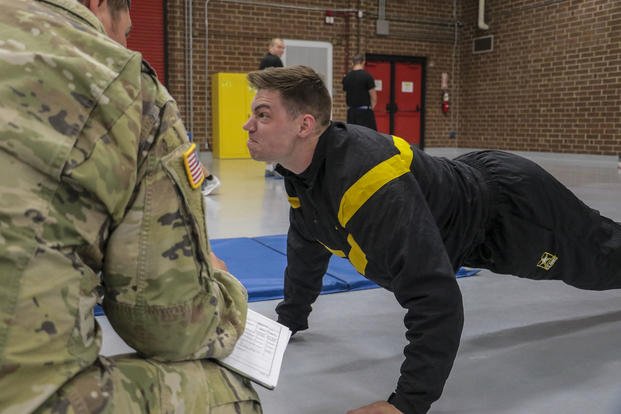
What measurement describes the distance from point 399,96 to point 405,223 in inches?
417

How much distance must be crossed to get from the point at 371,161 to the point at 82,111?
863 millimetres

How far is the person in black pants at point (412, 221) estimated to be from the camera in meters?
1.35

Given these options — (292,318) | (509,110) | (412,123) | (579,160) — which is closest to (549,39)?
(509,110)

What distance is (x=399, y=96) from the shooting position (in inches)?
458

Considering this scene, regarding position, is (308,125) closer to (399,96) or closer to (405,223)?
(405,223)

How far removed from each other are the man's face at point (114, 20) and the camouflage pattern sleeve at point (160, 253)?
11.1 inches

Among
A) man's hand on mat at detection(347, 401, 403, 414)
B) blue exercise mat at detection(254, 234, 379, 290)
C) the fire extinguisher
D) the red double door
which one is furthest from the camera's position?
the fire extinguisher

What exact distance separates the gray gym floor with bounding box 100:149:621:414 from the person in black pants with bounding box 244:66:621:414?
0.21 meters

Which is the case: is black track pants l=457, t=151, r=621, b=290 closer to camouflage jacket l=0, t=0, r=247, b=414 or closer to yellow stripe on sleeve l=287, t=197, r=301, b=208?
yellow stripe on sleeve l=287, t=197, r=301, b=208

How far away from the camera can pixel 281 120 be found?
5.42ft

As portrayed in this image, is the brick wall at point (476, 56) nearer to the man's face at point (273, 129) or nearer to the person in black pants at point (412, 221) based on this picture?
the person in black pants at point (412, 221)

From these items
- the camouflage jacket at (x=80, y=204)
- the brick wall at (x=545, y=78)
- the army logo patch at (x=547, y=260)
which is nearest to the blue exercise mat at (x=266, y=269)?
the army logo patch at (x=547, y=260)

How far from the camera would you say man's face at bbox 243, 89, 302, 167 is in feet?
5.41

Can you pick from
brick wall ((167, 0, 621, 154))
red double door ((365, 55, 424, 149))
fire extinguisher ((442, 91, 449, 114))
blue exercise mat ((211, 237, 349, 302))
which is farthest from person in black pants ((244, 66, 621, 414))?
fire extinguisher ((442, 91, 449, 114))
